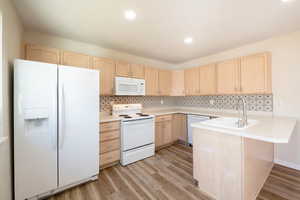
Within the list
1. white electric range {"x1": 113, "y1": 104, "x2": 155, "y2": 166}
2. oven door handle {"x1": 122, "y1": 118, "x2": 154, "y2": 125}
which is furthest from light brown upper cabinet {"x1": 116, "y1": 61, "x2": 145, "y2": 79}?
oven door handle {"x1": 122, "y1": 118, "x2": 154, "y2": 125}

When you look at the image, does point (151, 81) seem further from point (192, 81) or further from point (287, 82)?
point (287, 82)

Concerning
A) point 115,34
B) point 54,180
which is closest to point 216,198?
point 54,180

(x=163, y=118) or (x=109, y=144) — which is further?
(x=163, y=118)

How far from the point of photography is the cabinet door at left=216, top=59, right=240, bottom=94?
275 cm

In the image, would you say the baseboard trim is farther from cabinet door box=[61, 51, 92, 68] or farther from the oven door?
cabinet door box=[61, 51, 92, 68]

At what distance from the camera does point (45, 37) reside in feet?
7.72

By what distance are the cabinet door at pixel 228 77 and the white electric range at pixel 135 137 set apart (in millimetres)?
1814

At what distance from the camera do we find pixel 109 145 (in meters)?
2.40

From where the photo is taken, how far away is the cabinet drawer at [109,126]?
2327mm

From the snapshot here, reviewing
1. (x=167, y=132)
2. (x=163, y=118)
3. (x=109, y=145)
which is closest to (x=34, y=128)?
(x=109, y=145)

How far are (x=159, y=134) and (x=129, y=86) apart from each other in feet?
4.66

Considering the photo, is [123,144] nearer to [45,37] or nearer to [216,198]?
[216,198]

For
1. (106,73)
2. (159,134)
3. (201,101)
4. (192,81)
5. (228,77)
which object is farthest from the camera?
(201,101)

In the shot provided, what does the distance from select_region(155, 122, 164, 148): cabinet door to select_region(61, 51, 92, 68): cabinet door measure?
81.5 inches
